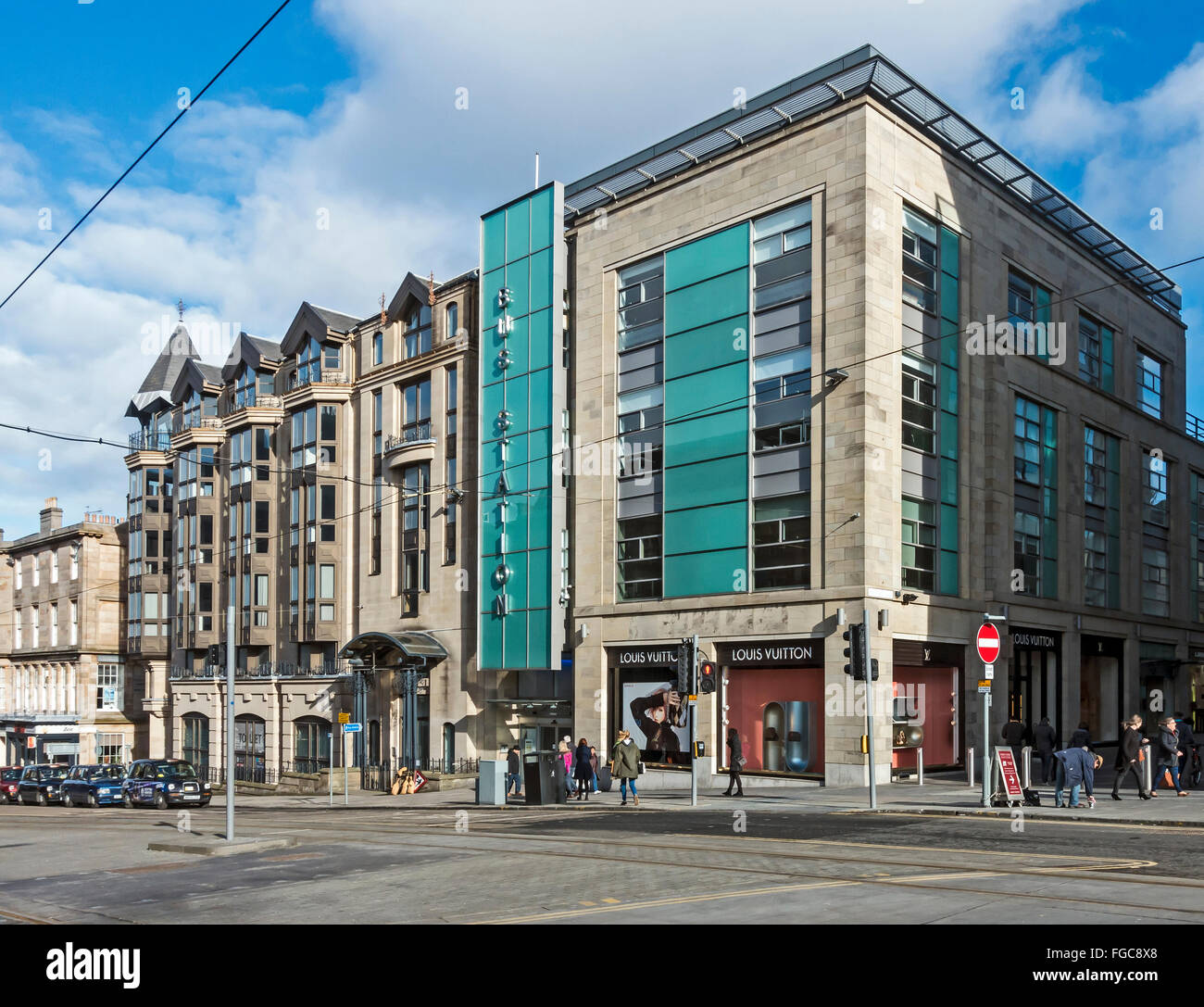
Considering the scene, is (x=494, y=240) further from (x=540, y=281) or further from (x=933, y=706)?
(x=933, y=706)

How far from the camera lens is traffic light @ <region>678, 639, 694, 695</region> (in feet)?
87.2

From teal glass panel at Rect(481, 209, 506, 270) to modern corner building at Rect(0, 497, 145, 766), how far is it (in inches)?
1567

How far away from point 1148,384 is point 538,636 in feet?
87.1

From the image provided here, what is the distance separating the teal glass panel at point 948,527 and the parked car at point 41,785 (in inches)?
1257

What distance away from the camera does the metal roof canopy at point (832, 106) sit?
106 ft

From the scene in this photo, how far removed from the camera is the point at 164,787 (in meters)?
38.9

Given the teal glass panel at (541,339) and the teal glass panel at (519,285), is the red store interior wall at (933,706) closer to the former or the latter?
the teal glass panel at (541,339)

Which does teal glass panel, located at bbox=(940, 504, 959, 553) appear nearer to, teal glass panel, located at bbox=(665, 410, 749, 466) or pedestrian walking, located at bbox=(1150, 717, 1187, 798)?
teal glass panel, located at bbox=(665, 410, 749, 466)

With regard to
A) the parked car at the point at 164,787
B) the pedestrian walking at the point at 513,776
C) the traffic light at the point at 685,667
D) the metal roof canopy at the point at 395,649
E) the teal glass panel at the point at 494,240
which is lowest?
the parked car at the point at 164,787

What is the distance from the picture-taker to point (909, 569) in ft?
108

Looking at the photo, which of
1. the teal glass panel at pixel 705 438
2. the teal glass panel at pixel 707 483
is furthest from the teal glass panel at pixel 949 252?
the teal glass panel at pixel 707 483

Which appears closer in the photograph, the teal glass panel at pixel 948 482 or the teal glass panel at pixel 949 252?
the teal glass panel at pixel 948 482

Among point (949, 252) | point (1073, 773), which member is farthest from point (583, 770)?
point (949, 252)
